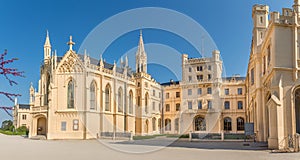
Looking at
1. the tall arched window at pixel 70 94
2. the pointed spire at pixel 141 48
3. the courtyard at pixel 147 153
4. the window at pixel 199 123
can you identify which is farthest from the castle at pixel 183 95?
the courtyard at pixel 147 153

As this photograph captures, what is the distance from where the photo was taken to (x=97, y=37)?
2672 centimetres

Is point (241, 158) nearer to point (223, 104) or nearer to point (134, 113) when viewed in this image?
point (134, 113)

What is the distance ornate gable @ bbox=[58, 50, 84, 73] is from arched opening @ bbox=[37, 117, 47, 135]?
7.97m

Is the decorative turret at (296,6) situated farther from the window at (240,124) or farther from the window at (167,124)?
the window at (167,124)

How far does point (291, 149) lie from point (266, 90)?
747 cm

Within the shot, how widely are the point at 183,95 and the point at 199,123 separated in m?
6.87

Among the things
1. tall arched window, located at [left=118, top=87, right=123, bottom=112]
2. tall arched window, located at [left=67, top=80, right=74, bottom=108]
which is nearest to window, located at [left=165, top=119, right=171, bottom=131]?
tall arched window, located at [left=118, top=87, right=123, bottom=112]

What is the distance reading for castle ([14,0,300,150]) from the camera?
21.3 metres

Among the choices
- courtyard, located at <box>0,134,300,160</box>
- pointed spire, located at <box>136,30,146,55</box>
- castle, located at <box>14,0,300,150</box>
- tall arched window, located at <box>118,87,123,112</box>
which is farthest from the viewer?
pointed spire, located at <box>136,30,146,55</box>

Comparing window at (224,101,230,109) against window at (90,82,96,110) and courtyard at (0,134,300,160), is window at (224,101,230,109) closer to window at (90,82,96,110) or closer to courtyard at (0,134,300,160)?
window at (90,82,96,110)

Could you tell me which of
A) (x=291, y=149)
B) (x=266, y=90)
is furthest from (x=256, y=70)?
(x=291, y=149)

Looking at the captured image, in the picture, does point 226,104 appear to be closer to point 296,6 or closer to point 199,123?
point 199,123

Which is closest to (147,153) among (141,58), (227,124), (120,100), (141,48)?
(120,100)

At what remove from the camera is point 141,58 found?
64500 millimetres
